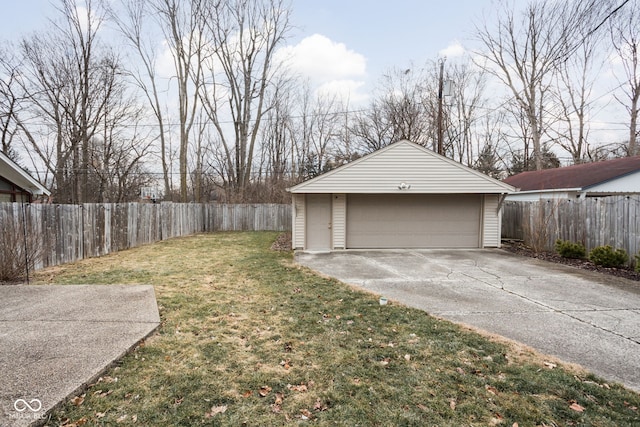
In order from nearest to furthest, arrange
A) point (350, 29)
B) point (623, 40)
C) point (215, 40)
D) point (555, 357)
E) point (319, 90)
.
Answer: point (555, 357) → point (623, 40) → point (350, 29) → point (215, 40) → point (319, 90)

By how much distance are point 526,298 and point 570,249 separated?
187 inches

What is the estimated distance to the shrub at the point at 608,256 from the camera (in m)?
7.29

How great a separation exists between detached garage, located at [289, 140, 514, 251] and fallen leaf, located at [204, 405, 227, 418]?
7960mm

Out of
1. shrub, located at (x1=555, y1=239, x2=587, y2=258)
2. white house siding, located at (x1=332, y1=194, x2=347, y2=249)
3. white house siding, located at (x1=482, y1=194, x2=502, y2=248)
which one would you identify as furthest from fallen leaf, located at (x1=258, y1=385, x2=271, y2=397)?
white house siding, located at (x1=482, y1=194, x2=502, y2=248)

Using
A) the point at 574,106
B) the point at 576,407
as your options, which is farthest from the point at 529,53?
the point at 576,407

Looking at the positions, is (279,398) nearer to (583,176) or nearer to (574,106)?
(583,176)

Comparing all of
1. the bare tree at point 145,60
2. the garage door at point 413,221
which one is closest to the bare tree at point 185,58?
the bare tree at point 145,60

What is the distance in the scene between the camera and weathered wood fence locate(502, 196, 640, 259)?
291 inches

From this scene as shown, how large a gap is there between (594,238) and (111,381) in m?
10.5

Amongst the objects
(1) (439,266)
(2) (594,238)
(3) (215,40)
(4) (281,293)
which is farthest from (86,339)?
(3) (215,40)

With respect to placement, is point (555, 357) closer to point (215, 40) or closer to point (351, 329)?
point (351, 329)

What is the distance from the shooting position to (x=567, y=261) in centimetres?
851

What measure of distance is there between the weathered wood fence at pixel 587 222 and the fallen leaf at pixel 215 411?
29.9 feet

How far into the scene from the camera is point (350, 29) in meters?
14.3
